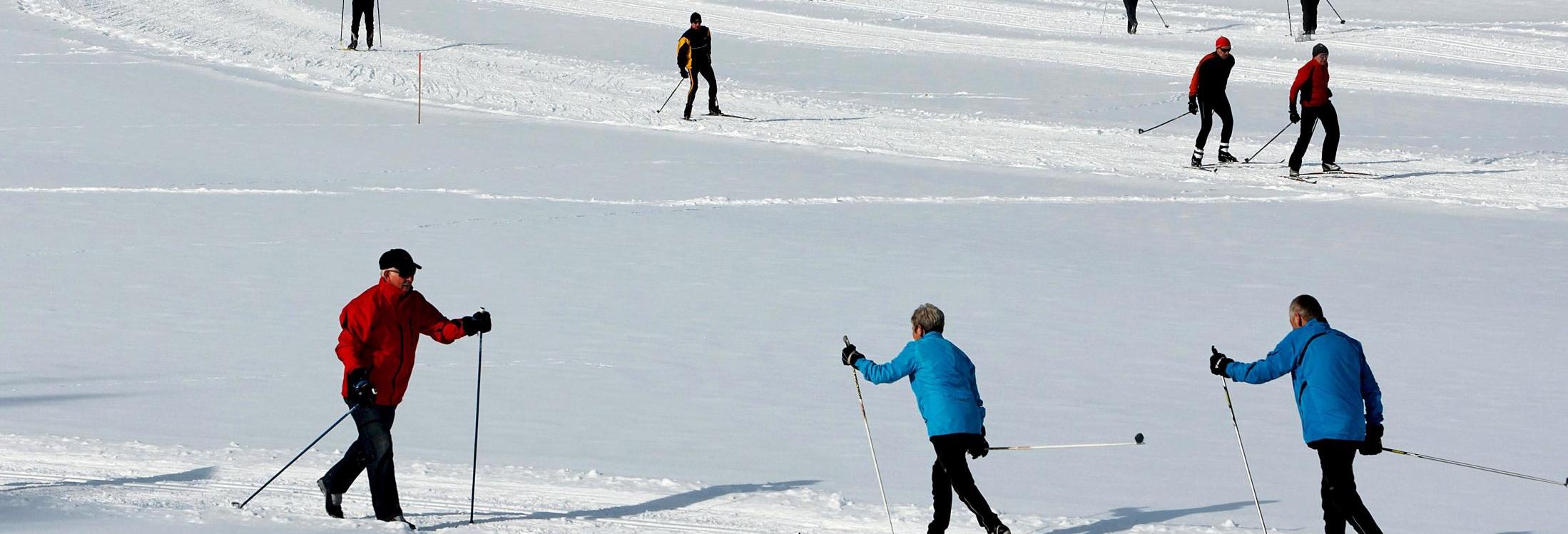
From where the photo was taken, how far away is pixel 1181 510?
6.19 meters

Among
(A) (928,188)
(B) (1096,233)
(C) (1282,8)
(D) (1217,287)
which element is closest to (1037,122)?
(A) (928,188)

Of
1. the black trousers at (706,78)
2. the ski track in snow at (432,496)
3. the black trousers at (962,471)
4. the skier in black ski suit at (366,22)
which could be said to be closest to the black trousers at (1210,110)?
the black trousers at (706,78)

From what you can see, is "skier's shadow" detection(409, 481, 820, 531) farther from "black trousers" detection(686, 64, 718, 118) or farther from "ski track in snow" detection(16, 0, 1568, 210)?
"black trousers" detection(686, 64, 718, 118)

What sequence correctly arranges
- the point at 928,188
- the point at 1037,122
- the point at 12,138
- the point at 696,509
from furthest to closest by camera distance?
the point at 1037,122 → the point at 12,138 → the point at 928,188 → the point at 696,509

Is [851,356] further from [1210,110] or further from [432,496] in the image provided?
[1210,110]

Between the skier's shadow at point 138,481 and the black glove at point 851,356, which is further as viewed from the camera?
the skier's shadow at point 138,481

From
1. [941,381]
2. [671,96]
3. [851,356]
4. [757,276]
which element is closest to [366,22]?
[671,96]

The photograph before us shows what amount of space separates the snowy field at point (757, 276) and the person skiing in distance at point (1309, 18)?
3.03ft

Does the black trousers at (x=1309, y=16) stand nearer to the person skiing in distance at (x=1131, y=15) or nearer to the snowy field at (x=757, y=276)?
the snowy field at (x=757, y=276)

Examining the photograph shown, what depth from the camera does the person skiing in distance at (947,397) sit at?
17.9 ft

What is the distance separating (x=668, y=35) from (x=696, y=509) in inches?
731

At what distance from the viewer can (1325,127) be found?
14023mm

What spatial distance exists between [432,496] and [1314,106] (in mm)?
10082

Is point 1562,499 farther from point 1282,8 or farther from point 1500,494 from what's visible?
point 1282,8
